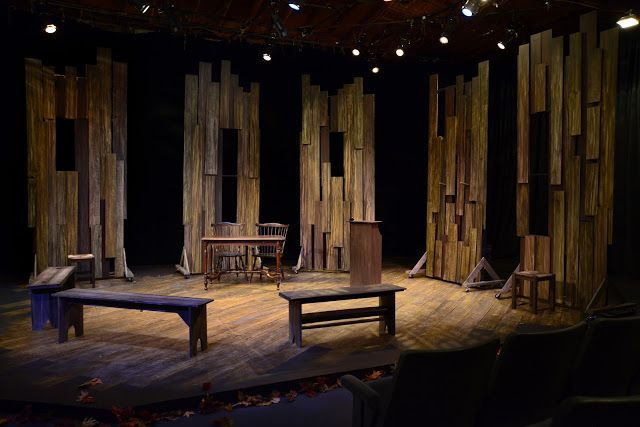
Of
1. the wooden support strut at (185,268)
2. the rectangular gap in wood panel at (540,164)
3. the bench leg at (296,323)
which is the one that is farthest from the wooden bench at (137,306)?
the rectangular gap in wood panel at (540,164)

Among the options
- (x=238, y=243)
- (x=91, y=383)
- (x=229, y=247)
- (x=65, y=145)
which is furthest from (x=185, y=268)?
(x=91, y=383)

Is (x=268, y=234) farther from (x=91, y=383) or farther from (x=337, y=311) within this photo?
(x=91, y=383)

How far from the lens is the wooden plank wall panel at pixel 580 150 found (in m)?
5.07

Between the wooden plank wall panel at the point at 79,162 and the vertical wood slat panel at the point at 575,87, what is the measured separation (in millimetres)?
5605

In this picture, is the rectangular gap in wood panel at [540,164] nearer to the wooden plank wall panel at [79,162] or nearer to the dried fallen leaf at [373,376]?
the dried fallen leaf at [373,376]

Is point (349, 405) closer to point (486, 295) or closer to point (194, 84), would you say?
point (486, 295)

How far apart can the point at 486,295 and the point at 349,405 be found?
361 centimetres

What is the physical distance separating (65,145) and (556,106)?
649 cm

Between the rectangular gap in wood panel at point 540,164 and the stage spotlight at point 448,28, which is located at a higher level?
the stage spotlight at point 448,28

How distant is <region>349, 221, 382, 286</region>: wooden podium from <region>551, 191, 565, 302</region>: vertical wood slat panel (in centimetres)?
186

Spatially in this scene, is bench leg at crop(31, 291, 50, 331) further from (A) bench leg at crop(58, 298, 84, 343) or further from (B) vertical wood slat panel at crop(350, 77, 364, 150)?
(B) vertical wood slat panel at crop(350, 77, 364, 150)

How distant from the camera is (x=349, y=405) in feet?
9.90

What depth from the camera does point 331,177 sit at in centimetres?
802

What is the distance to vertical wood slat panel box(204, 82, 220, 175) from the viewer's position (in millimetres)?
7594
